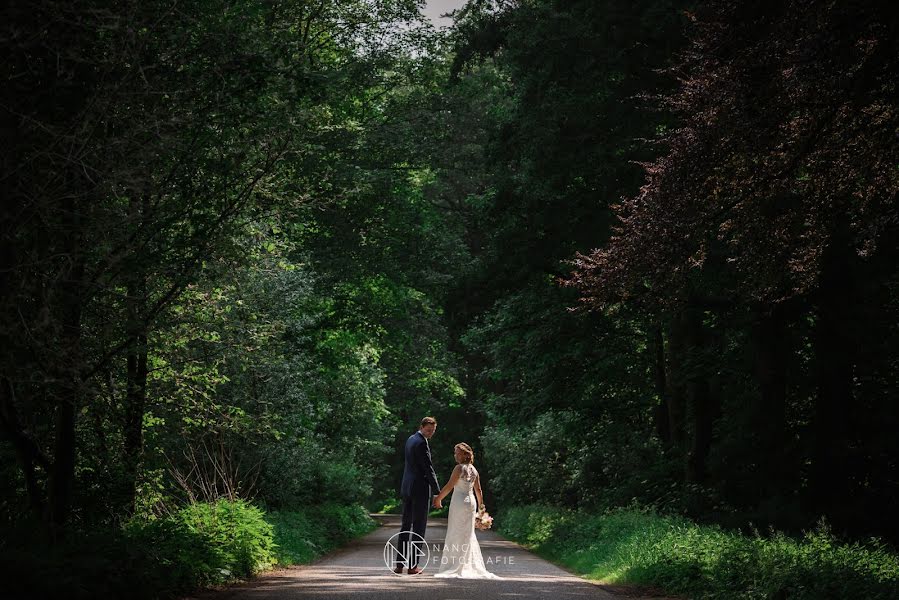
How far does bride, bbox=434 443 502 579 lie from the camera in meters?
14.9

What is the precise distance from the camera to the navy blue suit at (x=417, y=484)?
1410 cm

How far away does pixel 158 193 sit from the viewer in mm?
11164

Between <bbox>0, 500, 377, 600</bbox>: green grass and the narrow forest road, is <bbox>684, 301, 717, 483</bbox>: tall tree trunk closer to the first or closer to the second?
the narrow forest road

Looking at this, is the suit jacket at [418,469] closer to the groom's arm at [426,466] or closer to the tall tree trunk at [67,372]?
the groom's arm at [426,466]

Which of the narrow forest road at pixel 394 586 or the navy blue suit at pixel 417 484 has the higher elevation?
the navy blue suit at pixel 417 484

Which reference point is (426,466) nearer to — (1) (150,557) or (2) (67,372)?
(1) (150,557)

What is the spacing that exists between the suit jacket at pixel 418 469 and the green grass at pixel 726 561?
3541mm

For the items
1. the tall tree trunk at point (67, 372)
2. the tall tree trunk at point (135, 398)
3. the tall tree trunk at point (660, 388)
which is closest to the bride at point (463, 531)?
the tall tree trunk at point (135, 398)

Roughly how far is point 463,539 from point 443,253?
706 inches

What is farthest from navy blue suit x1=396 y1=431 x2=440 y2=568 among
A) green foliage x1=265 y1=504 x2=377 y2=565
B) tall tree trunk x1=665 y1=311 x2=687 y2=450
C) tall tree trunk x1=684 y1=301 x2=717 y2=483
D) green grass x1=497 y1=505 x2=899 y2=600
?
→ tall tree trunk x1=684 y1=301 x2=717 y2=483

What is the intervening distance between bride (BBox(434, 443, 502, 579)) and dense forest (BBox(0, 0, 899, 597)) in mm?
3199

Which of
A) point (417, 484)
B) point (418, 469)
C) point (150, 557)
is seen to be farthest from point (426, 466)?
point (150, 557)

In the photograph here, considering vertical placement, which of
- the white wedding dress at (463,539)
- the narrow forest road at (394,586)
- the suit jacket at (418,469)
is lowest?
the narrow forest road at (394,586)

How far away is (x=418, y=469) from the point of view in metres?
14.2
